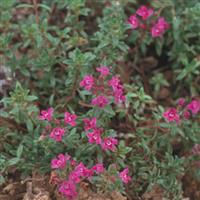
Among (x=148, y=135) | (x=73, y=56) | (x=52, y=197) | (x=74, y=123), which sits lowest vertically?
(x=52, y=197)

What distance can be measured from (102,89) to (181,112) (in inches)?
23.2

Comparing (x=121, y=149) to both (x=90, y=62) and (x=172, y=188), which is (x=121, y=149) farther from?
(x=90, y=62)

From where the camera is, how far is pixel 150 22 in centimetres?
397

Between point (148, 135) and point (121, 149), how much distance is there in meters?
0.34

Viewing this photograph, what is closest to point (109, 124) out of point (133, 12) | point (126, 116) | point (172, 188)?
point (126, 116)

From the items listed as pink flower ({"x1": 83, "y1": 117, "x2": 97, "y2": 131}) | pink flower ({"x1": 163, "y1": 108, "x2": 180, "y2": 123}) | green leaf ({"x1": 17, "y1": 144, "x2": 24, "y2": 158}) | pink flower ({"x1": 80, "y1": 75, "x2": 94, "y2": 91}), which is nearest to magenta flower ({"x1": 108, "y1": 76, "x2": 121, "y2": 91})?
pink flower ({"x1": 80, "y1": 75, "x2": 94, "y2": 91})

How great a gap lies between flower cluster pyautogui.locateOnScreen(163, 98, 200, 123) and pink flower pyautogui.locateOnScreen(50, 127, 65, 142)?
0.64 m

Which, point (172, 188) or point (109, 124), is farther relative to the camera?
point (109, 124)

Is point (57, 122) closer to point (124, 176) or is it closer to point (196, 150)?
point (124, 176)

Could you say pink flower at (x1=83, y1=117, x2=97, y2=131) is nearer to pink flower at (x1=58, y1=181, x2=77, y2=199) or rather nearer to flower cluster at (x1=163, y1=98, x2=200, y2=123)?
pink flower at (x1=58, y1=181, x2=77, y2=199)

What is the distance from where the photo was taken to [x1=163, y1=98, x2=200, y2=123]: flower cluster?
323 cm

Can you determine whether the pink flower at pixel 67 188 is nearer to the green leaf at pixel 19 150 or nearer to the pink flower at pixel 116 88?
the green leaf at pixel 19 150

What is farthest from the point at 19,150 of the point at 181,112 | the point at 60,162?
the point at 181,112

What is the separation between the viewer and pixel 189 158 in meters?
3.40
